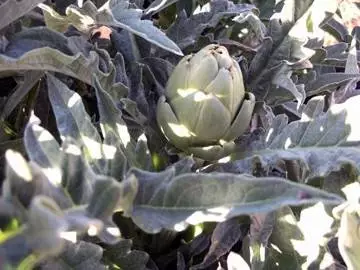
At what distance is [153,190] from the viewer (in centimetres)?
57

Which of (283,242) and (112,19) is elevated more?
(112,19)

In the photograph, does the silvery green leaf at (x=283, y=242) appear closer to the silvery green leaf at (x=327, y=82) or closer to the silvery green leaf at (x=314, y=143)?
the silvery green leaf at (x=314, y=143)

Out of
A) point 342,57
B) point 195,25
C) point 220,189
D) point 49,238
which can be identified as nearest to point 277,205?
point 220,189

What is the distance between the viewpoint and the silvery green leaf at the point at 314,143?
69 cm

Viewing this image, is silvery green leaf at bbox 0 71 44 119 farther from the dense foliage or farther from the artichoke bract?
the artichoke bract

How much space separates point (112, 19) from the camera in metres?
0.73

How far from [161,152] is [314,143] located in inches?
6.6

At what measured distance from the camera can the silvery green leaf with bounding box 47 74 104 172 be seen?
633mm

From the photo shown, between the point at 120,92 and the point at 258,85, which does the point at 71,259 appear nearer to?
the point at 120,92

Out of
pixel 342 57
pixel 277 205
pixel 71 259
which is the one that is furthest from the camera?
pixel 342 57

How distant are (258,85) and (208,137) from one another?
0.47ft

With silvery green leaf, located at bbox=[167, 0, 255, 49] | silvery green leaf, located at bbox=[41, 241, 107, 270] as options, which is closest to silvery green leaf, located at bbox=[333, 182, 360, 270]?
silvery green leaf, located at bbox=[41, 241, 107, 270]

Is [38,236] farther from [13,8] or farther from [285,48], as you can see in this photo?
[285,48]

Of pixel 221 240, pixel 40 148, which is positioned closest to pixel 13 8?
pixel 40 148
